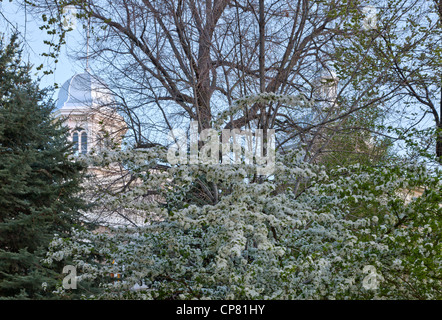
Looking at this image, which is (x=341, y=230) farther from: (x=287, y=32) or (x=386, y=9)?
(x=386, y=9)

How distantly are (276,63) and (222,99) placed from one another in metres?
1.29

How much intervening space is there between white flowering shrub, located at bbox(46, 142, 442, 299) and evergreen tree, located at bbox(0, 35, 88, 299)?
3006 mm

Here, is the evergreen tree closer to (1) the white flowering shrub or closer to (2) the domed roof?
(2) the domed roof

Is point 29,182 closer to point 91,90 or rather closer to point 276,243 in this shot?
point 91,90

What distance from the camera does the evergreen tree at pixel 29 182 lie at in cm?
775

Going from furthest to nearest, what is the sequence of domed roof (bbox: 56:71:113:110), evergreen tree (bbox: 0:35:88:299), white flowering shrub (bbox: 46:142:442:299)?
domed roof (bbox: 56:71:113:110), evergreen tree (bbox: 0:35:88:299), white flowering shrub (bbox: 46:142:442:299)

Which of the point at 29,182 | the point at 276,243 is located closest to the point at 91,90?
the point at 29,182

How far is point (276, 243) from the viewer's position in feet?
16.9

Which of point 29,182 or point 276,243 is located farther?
point 29,182

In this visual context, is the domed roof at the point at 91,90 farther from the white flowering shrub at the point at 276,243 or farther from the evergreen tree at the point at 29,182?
the white flowering shrub at the point at 276,243

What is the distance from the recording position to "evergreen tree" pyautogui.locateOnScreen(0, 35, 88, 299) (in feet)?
25.4

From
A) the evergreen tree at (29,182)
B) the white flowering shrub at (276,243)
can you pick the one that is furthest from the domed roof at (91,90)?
the white flowering shrub at (276,243)

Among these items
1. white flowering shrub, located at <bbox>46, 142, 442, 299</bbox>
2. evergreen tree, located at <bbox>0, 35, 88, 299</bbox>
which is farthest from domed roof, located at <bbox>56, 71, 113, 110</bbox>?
white flowering shrub, located at <bbox>46, 142, 442, 299</bbox>

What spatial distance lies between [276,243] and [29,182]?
565 cm
